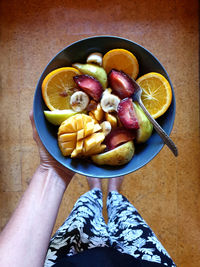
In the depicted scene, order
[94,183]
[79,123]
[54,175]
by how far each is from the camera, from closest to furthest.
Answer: [79,123]
[54,175]
[94,183]

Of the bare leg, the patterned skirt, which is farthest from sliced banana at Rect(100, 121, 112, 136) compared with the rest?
the bare leg

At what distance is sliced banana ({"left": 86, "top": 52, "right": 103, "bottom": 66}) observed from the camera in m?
0.66

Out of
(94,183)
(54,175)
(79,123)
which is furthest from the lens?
(94,183)

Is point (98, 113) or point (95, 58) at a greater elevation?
point (95, 58)

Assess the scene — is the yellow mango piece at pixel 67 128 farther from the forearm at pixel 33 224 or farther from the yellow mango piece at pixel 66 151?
the forearm at pixel 33 224

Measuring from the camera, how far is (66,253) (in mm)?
Result: 751

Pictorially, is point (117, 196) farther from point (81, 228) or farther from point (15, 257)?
point (15, 257)

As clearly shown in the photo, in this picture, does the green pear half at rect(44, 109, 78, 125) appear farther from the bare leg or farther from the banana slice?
the bare leg

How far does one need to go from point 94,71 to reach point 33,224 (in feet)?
1.41

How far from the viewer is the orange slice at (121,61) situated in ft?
2.15

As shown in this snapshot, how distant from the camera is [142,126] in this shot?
2.13ft

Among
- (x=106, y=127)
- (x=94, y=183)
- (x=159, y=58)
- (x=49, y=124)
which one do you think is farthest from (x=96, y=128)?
(x=159, y=58)

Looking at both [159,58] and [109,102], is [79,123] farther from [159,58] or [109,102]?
[159,58]

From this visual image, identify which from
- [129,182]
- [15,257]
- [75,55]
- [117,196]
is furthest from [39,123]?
[129,182]
